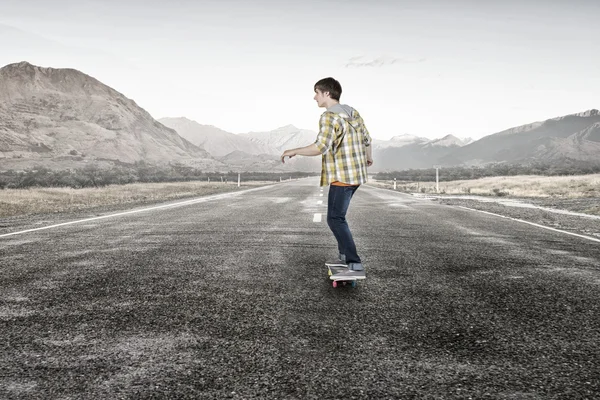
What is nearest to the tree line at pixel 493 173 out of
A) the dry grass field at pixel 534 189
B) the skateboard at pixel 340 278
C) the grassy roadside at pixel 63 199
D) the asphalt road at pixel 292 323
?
the dry grass field at pixel 534 189

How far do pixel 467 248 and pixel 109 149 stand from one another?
535ft

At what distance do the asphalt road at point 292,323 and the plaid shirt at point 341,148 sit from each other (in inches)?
40.9

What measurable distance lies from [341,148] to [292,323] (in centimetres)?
205

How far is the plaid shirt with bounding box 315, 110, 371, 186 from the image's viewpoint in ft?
15.7

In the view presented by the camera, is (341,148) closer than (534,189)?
Yes

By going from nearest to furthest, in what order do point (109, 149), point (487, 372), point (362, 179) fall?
point (487, 372)
point (362, 179)
point (109, 149)

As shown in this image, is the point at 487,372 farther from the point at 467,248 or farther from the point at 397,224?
the point at 397,224

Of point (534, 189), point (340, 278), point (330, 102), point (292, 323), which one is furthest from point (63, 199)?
point (534, 189)

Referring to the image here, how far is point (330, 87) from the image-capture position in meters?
4.96

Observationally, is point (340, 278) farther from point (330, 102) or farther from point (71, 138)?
point (71, 138)

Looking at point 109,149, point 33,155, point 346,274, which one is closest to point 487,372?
point 346,274

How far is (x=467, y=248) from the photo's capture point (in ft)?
23.0

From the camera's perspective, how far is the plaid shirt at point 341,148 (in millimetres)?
4797

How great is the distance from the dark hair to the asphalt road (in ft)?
6.01
